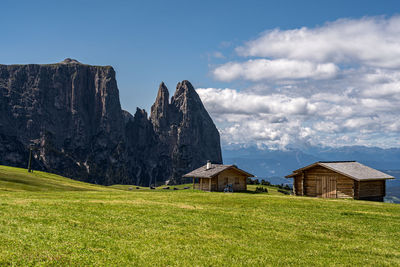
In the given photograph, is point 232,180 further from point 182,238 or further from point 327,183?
point 182,238

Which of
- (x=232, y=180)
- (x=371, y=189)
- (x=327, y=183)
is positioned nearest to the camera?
(x=371, y=189)

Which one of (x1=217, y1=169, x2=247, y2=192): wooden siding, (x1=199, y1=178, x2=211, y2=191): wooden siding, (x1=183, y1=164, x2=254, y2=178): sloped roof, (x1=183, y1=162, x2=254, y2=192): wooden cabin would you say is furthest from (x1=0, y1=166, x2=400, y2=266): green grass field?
(x1=199, y1=178, x2=211, y2=191): wooden siding

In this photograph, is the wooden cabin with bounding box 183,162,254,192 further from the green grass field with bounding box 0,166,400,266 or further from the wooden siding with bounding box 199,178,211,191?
the green grass field with bounding box 0,166,400,266

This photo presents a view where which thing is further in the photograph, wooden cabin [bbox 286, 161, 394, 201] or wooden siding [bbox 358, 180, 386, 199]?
wooden siding [bbox 358, 180, 386, 199]

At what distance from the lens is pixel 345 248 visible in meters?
18.0

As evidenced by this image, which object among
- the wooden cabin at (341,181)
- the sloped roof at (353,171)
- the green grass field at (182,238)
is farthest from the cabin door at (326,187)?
the green grass field at (182,238)

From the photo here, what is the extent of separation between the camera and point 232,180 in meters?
68.8

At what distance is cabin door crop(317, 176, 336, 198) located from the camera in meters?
52.1

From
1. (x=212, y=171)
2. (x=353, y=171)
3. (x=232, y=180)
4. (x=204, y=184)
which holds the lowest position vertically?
(x=204, y=184)

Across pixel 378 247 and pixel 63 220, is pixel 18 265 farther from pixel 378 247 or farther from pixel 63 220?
pixel 378 247

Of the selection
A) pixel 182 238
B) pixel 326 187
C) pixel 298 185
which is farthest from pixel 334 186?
pixel 182 238

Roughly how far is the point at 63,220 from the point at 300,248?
483 inches

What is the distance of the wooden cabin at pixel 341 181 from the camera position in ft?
166

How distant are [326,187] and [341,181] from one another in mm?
2352
